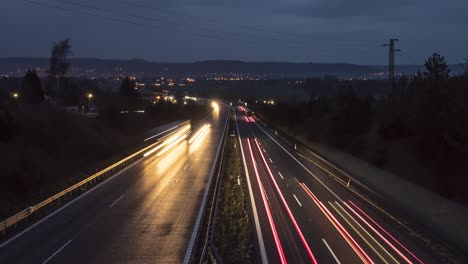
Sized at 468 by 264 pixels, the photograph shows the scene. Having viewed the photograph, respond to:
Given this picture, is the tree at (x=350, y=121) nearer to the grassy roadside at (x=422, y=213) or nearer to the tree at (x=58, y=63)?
the grassy roadside at (x=422, y=213)

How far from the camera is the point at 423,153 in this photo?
112 feet

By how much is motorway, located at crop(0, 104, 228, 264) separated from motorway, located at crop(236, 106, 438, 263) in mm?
3032

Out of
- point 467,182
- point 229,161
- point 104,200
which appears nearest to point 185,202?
point 104,200

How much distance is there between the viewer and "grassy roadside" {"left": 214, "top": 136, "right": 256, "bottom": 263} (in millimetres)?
17225

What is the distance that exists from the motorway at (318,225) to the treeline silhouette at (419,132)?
5.88 m

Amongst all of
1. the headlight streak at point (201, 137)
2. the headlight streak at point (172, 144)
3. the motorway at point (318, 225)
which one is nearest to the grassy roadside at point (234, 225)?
the motorway at point (318, 225)

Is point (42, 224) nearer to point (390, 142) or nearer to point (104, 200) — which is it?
point (104, 200)

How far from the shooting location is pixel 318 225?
71.2ft

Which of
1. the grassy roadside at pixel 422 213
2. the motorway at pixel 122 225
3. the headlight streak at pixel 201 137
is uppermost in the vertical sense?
the motorway at pixel 122 225

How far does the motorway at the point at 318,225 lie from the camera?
1741cm

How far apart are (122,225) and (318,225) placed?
25.7 ft

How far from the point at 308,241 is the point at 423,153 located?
1802 cm

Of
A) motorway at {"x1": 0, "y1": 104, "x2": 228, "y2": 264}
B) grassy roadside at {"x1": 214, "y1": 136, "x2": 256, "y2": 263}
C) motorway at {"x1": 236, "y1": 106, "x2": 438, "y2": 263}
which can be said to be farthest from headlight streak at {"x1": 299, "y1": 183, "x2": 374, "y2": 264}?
motorway at {"x1": 0, "y1": 104, "x2": 228, "y2": 264}

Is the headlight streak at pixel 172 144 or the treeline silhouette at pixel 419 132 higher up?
the treeline silhouette at pixel 419 132
